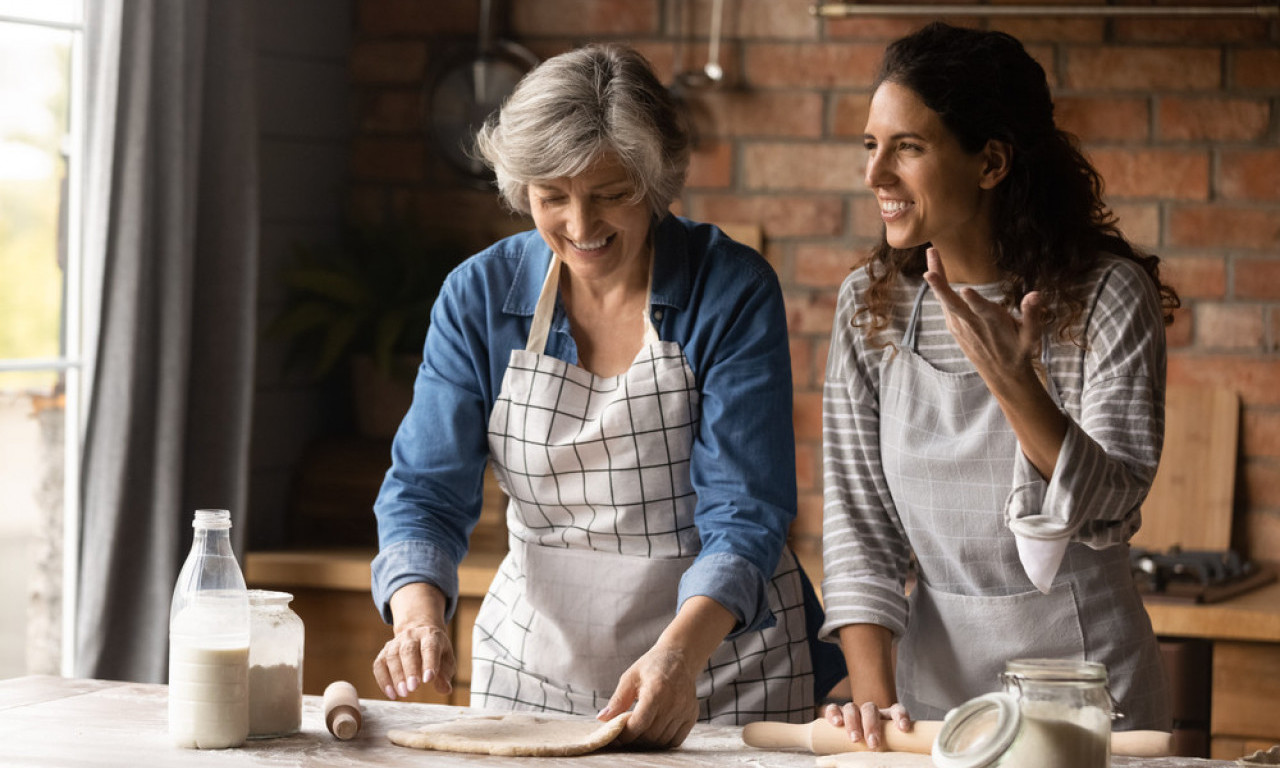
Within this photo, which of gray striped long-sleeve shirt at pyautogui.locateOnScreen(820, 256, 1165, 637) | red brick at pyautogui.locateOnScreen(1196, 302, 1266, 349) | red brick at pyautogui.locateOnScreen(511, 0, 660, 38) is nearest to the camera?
gray striped long-sleeve shirt at pyautogui.locateOnScreen(820, 256, 1165, 637)

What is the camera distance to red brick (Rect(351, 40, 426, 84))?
2922 mm

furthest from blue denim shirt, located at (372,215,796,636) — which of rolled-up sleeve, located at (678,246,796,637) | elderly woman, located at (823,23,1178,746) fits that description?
elderly woman, located at (823,23,1178,746)

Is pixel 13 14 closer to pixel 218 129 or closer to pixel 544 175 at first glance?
pixel 218 129

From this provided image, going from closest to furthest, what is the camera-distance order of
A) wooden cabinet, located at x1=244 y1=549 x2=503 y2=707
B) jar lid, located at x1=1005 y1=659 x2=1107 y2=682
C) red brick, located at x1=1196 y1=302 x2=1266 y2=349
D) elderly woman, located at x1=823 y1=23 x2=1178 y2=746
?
jar lid, located at x1=1005 y1=659 x2=1107 y2=682 < elderly woman, located at x1=823 y1=23 x2=1178 y2=746 < wooden cabinet, located at x1=244 y1=549 x2=503 y2=707 < red brick, located at x1=1196 y1=302 x2=1266 y2=349

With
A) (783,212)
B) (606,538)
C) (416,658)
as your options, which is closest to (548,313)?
(606,538)

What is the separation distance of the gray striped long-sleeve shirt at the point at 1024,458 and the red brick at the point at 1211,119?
126 cm

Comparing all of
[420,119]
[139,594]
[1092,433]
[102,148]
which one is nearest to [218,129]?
[102,148]

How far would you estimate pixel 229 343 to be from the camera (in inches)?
97.9

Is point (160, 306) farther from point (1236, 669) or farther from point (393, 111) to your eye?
point (1236, 669)

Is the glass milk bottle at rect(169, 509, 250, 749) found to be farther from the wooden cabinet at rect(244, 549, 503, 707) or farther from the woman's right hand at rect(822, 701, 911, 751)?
the wooden cabinet at rect(244, 549, 503, 707)

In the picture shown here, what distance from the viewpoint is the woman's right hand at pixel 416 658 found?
1352mm

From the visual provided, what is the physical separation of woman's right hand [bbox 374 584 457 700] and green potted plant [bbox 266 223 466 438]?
1.35 metres

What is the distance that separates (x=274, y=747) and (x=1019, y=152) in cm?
95

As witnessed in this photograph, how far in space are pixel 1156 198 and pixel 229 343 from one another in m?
1.72
